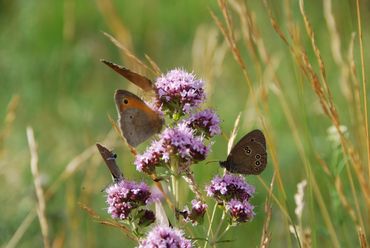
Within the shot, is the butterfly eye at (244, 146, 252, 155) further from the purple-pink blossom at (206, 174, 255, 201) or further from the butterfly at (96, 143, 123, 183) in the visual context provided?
the butterfly at (96, 143, 123, 183)

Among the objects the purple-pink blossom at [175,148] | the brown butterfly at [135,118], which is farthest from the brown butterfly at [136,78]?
the purple-pink blossom at [175,148]

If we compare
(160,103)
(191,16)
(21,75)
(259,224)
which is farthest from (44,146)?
(191,16)

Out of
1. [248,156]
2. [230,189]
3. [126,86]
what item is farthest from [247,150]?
[126,86]

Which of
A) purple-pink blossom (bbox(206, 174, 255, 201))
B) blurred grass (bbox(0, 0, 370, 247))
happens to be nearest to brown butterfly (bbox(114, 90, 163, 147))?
purple-pink blossom (bbox(206, 174, 255, 201))

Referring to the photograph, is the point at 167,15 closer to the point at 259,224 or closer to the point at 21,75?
the point at 21,75

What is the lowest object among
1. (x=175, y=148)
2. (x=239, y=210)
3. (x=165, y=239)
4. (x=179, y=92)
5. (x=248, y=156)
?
(x=165, y=239)

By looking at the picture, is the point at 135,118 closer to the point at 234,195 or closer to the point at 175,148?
the point at 175,148

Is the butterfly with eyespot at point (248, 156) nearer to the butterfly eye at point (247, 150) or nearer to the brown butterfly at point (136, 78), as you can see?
the butterfly eye at point (247, 150)
